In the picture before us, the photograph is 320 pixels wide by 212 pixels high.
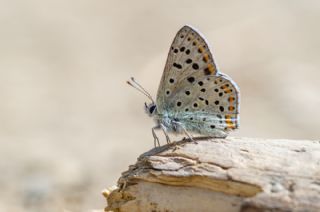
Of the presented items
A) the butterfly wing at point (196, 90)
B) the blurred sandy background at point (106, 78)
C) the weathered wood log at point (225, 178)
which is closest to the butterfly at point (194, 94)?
the butterfly wing at point (196, 90)

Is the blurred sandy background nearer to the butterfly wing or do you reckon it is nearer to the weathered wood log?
the butterfly wing

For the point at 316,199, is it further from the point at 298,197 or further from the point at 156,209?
the point at 156,209

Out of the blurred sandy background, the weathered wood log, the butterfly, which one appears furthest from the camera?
the blurred sandy background

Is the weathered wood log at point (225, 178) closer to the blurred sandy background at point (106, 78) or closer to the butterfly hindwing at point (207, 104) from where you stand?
the butterfly hindwing at point (207, 104)

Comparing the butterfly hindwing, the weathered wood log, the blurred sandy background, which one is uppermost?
the blurred sandy background

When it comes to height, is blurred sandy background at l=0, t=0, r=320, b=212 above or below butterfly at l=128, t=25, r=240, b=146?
above

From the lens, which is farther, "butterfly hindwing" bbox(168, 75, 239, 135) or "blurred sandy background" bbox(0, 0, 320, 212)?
"blurred sandy background" bbox(0, 0, 320, 212)

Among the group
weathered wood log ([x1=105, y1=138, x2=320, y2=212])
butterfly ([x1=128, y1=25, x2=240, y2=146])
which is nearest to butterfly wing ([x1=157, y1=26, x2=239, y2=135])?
butterfly ([x1=128, y1=25, x2=240, y2=146])
